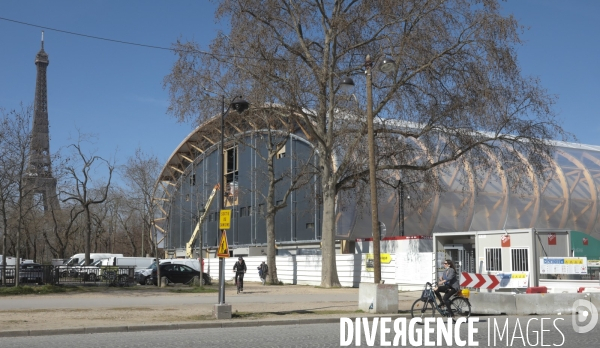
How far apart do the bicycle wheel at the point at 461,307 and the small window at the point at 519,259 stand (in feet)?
31.8

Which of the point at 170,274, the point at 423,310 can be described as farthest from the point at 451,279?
the point at 170,274

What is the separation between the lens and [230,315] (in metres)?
18.8

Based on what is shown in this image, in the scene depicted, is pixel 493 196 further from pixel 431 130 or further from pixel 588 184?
pixel 431 130

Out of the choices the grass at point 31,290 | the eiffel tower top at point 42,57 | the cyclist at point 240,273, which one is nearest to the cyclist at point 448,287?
the cyclist at point 240,273

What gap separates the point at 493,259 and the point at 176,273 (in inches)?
884

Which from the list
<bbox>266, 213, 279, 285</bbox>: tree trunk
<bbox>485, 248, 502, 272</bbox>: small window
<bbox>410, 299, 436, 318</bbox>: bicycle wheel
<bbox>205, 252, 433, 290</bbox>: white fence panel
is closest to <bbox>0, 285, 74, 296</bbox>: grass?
<bbox>266, 213, 279, 285</bbox>: tree trunk

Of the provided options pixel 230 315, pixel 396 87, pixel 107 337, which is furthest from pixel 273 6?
pixel 107 337

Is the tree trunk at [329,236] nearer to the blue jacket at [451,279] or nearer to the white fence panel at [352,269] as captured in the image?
the white fence panel at [352,269]

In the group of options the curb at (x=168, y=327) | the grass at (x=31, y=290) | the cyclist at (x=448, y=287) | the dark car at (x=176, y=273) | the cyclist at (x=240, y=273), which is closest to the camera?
the curb at (x=168, y=327)

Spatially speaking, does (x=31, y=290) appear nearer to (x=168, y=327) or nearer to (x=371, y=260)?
(x=371, y=260)

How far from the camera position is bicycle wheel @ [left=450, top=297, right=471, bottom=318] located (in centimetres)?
1866

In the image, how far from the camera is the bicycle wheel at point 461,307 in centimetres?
1866

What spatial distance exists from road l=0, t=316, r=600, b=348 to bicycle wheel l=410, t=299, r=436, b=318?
1.44 meters

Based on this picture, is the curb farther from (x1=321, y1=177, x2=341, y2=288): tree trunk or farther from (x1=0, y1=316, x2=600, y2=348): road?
(x1=321, y1=177, x2=341, y2=288): tree trunk
